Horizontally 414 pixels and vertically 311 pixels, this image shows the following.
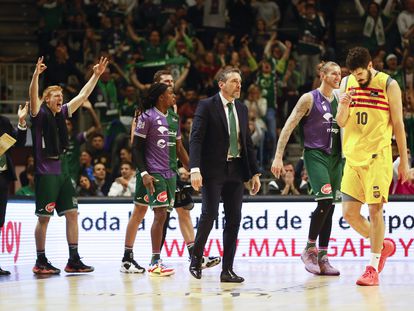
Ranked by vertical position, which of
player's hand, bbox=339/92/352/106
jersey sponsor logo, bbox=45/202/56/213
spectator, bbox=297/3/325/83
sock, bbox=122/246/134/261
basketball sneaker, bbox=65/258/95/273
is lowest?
basketball sneaker, bbox=65/258/95/273

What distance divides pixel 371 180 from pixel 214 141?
1594 mm

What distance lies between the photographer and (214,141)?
10.2m

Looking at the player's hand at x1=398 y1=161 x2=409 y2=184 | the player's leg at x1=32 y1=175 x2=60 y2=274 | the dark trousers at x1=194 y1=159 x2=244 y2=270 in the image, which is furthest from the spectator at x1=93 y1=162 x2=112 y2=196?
the player's hand at x1=398 y1=161 x2=409 y2=184

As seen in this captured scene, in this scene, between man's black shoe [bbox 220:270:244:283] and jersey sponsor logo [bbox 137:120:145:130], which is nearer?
man's black shoe [bbox 220:270:244:283]

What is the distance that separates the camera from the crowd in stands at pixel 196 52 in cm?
1781

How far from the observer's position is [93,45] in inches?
774

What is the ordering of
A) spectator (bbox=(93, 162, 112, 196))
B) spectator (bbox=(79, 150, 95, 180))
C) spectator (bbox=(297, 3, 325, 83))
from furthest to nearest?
spectator (bbox=(297, 3, 325, 83))
spectator (bbox=(79, 150, 95, 180))
spectator (bbox=(93, 162, 112, 196))

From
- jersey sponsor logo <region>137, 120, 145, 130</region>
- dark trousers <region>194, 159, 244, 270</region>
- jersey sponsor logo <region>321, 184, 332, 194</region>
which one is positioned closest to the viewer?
dark trousers <region>194, 159, 244, 270</region>

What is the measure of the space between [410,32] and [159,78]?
894 cm

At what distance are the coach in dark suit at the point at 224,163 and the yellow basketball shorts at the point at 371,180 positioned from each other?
3.03 ft

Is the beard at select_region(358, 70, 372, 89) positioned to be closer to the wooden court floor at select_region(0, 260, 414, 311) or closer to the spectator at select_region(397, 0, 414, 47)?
the wooden court floor at select_region(0, 260, 414, 311)

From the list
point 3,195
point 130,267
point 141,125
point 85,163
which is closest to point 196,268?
point 130,267

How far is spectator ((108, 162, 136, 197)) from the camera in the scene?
49.6ft

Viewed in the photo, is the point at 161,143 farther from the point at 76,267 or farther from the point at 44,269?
the point at 44,269
